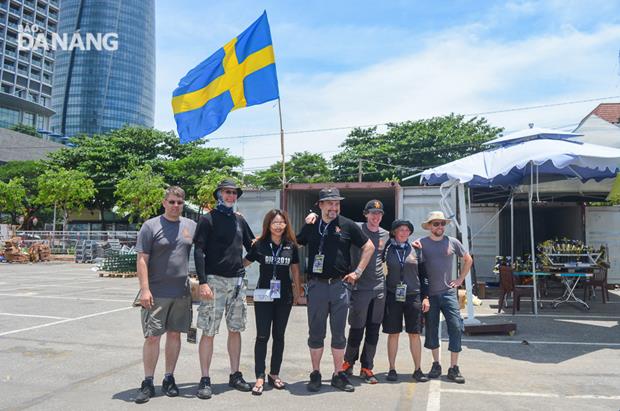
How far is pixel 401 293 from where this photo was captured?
5152 millimetres

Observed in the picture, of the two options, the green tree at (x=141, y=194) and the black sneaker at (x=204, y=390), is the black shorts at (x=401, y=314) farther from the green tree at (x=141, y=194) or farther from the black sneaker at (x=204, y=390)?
the green tree at (x=141, y=194)

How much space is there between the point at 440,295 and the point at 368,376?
1152 mm

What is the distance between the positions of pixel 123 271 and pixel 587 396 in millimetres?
18144

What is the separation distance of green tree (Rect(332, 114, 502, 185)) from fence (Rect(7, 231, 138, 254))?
16659 millimetres

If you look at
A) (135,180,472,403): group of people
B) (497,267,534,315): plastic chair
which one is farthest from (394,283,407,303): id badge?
(497,267,534,315): plastic chair

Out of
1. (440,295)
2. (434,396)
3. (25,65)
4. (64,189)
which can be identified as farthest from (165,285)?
(25,65)

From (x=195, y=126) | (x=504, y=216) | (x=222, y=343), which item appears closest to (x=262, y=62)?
(x=195, y=126)

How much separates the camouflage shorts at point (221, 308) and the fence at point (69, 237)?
83.1 ft

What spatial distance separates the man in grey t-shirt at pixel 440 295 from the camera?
523cm

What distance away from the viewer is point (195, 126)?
8359 millimetres

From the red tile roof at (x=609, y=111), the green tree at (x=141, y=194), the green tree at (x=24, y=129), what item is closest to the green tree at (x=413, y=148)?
the red tile roof at (x=609, y=111)

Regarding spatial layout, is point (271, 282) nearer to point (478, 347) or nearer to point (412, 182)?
point (478, 347)

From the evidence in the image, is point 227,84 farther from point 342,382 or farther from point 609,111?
point 609,111

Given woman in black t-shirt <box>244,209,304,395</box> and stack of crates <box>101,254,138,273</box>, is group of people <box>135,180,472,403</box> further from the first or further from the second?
stack of crates <box>101,254,138,273</box>
